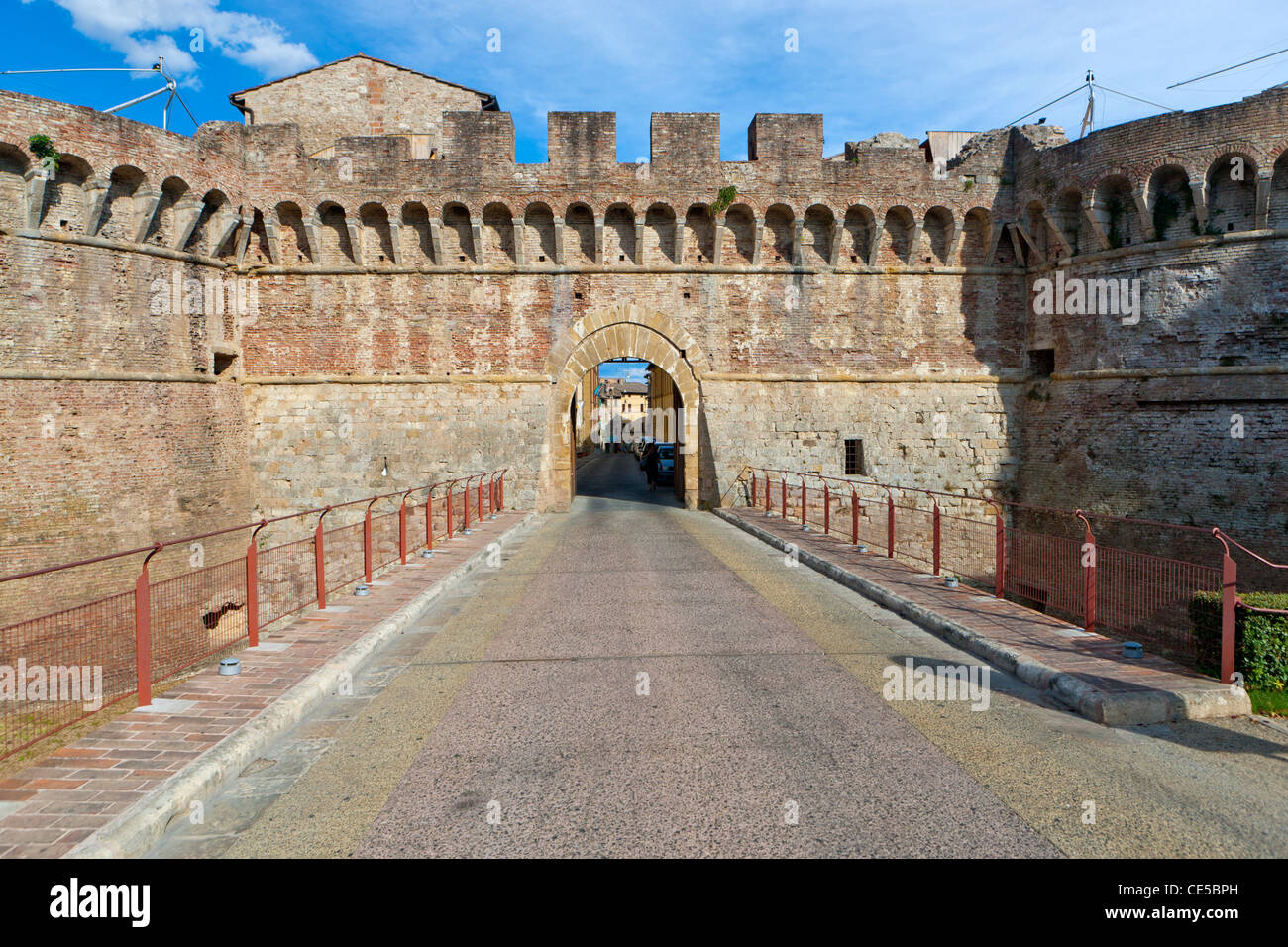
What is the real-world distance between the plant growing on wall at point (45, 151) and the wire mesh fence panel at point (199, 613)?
11938 mm

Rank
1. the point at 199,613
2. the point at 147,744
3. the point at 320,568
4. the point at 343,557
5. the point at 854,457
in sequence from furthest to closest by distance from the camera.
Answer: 1. the point at 854,457
2. the point at 343,557
3. the point at 320,568
4. the point at 199,613
5. the point at 147,744

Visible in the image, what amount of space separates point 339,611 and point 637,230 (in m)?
13.9

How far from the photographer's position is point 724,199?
18.9 metres

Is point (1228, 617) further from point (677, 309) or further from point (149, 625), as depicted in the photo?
point (677, 309)

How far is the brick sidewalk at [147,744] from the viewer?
12.1ft

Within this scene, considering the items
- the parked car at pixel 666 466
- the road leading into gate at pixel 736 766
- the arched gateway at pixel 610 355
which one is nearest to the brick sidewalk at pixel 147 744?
the road leading into gate at pixel 736 766

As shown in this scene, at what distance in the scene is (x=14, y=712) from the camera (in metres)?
6.28

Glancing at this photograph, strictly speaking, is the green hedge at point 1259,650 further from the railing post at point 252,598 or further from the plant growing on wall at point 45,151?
the plant growing on wall at point 45,151

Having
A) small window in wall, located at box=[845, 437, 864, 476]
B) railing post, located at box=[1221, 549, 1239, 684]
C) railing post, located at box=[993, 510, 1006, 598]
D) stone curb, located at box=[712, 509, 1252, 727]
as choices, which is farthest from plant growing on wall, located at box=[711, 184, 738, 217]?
railing post, located at box=[1221, 549, 1239, 684]

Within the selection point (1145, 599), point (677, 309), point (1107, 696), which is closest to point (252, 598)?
point (1107, 696)

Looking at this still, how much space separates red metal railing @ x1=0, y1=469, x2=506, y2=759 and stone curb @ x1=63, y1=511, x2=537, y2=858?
1.07 m

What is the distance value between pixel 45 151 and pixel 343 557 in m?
11.7

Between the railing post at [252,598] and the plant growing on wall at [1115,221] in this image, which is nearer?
the railing post at [252,598]

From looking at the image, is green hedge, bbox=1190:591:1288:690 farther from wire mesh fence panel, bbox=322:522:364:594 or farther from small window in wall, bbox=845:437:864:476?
small window in wall, bbox=845:437:864:476
